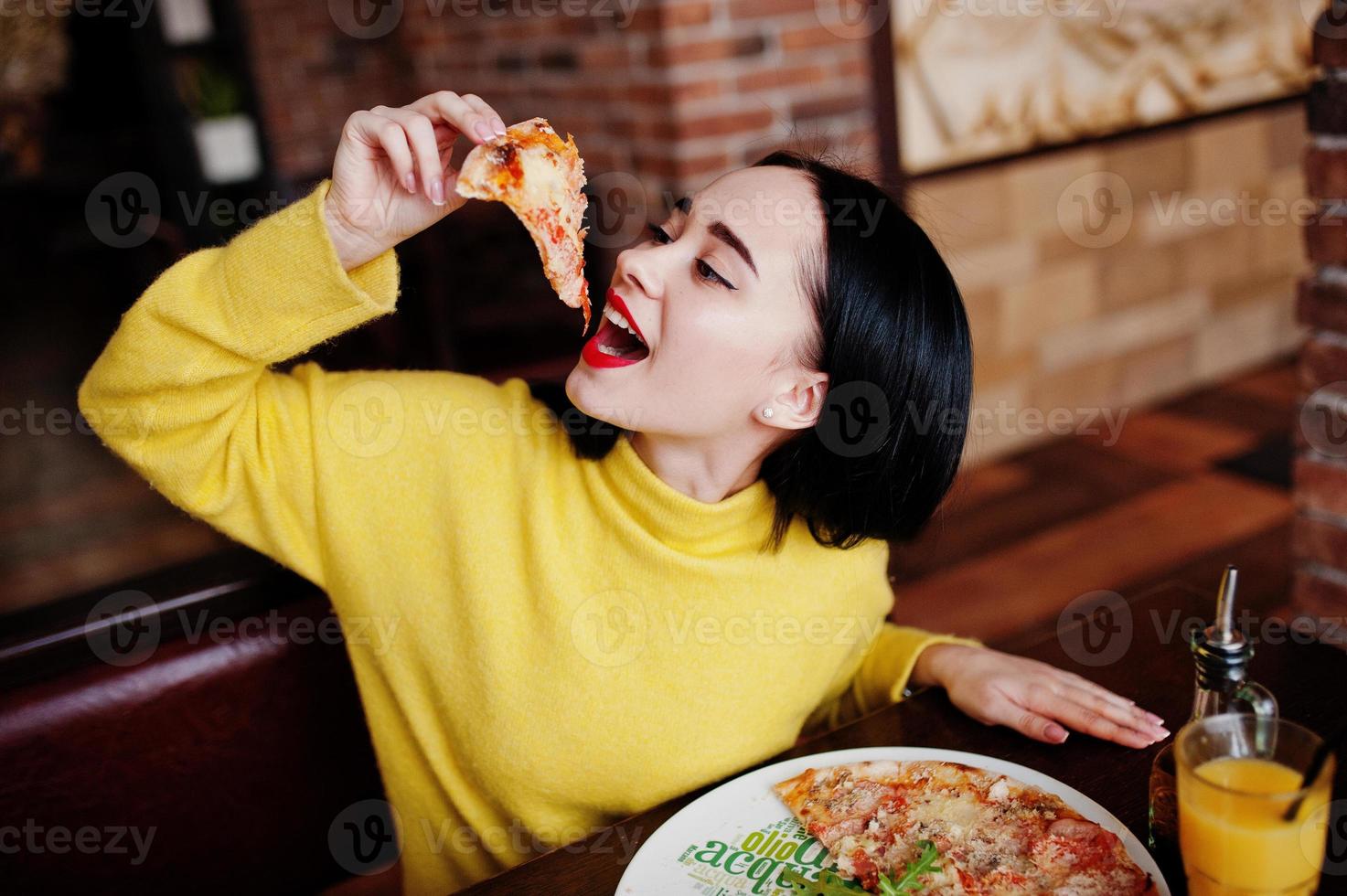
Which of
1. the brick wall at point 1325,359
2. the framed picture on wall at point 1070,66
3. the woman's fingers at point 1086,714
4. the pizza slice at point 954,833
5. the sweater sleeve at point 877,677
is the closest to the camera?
the pizza slice at point 954,833

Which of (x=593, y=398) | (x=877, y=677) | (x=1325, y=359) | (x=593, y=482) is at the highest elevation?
(x=593, y=398)

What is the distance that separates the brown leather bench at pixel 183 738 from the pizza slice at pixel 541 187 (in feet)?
1.61

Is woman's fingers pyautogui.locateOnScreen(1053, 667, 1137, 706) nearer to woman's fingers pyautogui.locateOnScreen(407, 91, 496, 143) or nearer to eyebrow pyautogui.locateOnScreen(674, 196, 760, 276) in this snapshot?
eyebrow pyautogui.locateOnScreen(674, 196, 760, 276)

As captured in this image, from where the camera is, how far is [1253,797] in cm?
76

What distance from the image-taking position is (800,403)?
1256 millimetres

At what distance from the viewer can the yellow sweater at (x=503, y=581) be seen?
123cm

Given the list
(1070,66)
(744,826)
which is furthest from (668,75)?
(744,826)

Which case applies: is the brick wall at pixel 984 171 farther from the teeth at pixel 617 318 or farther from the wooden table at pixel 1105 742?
the teeth at pixel 617 318

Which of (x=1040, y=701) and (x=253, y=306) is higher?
(x=253, y=306)

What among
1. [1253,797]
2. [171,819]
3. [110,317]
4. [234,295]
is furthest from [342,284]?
[110,317]

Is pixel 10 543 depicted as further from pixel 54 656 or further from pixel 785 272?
pixel 785 272

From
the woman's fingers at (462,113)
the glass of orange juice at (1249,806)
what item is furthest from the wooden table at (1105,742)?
the woman's fingers at (462,113)

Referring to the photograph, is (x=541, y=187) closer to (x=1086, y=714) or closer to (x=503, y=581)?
(x=503, y=581)

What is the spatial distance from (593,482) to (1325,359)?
1.35m
